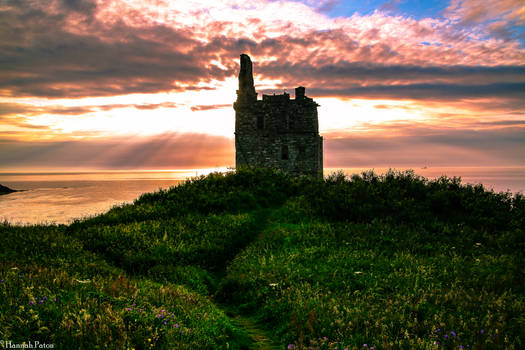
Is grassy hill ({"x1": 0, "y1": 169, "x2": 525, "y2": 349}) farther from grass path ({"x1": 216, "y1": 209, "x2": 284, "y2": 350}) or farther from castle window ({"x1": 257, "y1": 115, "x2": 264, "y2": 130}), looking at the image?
castle window ({"x1": 257, "y1": 115, "x2": 264, "y2": 130})

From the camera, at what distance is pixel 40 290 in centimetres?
596

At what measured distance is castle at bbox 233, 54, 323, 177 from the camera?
134 feet

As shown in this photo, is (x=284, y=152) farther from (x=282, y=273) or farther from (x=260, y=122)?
(x=282, y=273)

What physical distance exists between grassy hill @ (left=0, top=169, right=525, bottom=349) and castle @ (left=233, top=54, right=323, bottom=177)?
21.8m

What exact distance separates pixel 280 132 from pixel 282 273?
32.5 m

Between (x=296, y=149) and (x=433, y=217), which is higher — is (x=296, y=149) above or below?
above

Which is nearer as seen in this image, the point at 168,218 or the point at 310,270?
the point at 310,270

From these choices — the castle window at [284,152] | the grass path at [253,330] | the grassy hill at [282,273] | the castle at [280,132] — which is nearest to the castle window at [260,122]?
the castle at [280,132]

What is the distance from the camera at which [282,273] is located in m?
9.20

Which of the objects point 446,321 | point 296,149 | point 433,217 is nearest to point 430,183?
point 433,217

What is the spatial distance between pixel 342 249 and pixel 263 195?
31.8 ft

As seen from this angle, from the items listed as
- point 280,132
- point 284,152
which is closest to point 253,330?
point 284,152

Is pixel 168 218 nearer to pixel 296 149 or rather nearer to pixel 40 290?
pixel 40 290

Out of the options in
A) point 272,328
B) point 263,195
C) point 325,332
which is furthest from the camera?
point 263,195
